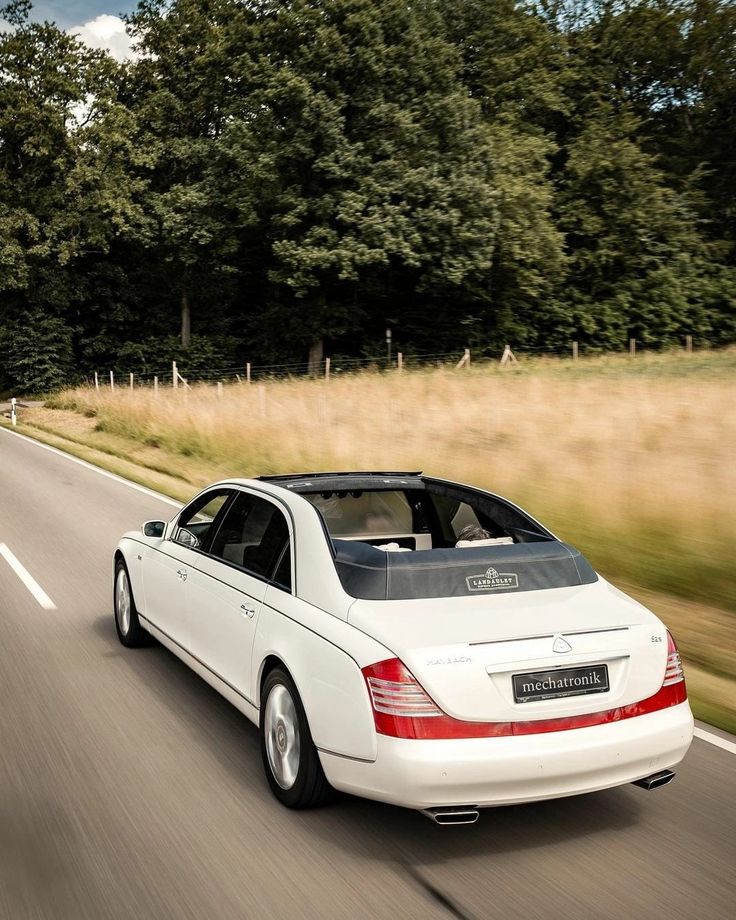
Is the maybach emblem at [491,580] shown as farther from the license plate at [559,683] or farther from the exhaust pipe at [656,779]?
the exhaust pipe at [656,779]

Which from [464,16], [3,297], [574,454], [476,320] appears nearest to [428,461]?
[574,454]

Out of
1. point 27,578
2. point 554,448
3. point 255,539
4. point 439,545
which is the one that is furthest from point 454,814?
point 554,448

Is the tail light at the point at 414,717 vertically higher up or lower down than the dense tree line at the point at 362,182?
lower down

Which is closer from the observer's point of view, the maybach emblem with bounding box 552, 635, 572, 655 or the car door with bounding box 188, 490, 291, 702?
the maybach emblem with bounding box 552, 635, 572, 655

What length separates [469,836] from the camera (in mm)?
4000

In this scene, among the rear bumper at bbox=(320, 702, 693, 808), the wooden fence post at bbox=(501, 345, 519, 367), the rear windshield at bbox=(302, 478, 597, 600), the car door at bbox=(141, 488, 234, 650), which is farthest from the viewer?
the wooden fence post at bbox=(501, 345, 519, 367)

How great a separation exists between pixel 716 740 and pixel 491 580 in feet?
6.31

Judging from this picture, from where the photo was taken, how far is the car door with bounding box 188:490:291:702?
476 centimetres

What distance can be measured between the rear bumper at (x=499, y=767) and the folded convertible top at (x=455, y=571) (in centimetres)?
70

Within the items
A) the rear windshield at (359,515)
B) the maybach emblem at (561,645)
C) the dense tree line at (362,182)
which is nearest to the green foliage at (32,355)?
the dense tree line at (362,182)

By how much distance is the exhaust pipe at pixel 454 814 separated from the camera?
371 centimetres

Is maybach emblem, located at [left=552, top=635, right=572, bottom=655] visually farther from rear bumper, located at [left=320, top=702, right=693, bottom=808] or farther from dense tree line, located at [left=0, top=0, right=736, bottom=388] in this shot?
dense tree line, located at [left=0, top=0, right=736, bottom=388]

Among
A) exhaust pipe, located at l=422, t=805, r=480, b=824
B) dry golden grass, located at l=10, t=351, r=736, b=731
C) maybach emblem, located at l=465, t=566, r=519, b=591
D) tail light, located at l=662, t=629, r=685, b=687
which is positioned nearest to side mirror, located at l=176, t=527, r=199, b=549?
maybach emblem, located at l=465, t=566, r=519, b=591

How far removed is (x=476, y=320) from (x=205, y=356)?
13489 mm
